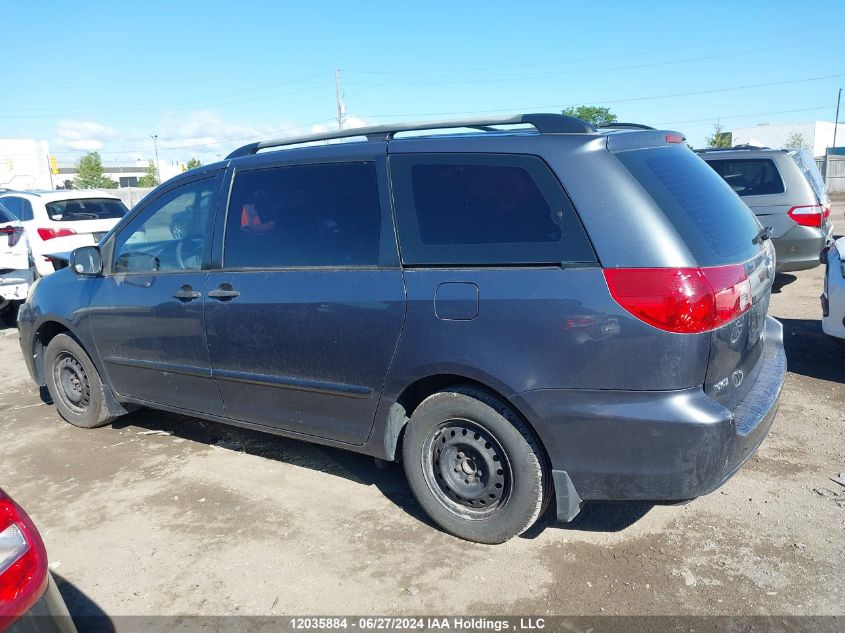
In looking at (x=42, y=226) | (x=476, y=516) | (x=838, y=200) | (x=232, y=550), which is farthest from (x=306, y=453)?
(x=838, y=200)

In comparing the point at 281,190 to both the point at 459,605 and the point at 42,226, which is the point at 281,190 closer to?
Answer: the point at 459,605

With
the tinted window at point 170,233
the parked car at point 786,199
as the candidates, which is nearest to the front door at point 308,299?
the tinted window at point 170,233

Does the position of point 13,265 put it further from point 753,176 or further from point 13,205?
point 753,176

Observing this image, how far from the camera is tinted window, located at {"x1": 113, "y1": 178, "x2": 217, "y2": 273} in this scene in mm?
4098

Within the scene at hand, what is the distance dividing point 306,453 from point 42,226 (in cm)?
806

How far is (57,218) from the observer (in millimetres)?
10547

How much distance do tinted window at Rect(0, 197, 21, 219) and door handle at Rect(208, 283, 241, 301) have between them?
343 inches

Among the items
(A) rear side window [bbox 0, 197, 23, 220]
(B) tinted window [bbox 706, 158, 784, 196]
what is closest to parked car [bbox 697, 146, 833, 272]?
(B) tinted window [bbox 706, 158, 784, 196]

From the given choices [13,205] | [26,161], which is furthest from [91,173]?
[13,205]

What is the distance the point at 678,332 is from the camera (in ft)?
8.63

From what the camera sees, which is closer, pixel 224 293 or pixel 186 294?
pixel 224 293

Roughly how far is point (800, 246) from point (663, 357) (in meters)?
6.76

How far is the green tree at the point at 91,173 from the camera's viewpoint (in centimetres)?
6512

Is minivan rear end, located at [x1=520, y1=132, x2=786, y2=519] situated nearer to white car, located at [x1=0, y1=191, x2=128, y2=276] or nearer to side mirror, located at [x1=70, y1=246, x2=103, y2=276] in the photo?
side mirror, located at [x1=70, y1=246, x2=103, y2=276]
